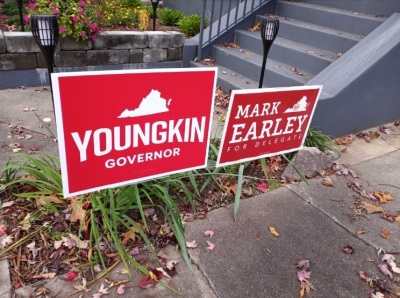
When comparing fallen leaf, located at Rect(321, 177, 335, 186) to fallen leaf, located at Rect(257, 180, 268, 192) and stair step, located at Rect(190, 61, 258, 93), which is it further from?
stair step, located at Rect(190, 61, 258, 93)

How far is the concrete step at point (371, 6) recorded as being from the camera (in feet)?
16.4

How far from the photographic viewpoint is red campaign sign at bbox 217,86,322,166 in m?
2.28

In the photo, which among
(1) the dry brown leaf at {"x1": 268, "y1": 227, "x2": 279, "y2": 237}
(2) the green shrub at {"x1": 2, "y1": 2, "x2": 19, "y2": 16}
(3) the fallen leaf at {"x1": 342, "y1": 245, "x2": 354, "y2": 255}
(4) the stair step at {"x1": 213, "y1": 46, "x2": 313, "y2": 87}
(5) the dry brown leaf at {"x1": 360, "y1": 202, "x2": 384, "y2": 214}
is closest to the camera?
(3) the fallen leaf at {"x1": 342, "y1": 245, "x2": 354, "y2": 255}

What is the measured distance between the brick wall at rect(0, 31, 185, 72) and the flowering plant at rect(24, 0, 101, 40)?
20cm

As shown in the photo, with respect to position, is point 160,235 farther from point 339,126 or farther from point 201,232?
point 339,126

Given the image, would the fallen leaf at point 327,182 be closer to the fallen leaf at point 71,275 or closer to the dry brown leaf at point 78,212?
the dry brown leaf at point 78,212

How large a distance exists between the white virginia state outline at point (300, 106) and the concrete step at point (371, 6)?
3560 mm

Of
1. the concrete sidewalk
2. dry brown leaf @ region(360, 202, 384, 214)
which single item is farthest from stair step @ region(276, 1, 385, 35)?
dry brown leaf @ region(360, 202, 384, 214)

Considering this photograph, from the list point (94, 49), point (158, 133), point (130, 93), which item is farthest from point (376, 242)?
point (94, 49)

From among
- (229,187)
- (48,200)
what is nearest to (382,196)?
(229,187)

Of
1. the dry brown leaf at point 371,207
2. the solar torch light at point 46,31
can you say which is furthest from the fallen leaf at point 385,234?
the solar torch light at point 46,31

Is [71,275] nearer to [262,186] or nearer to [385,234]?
[262,186]

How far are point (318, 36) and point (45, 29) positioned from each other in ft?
13.3

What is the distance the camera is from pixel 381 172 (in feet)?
11.8
